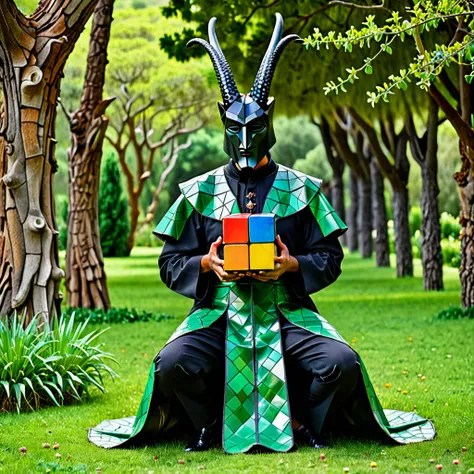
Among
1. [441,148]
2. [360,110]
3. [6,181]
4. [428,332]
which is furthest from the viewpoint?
[441,148]

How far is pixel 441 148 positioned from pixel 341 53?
Answer: 24887mm

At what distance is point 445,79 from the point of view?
12492 mm

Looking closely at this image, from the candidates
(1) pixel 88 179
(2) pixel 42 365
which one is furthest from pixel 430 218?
(2) pixel 42 365

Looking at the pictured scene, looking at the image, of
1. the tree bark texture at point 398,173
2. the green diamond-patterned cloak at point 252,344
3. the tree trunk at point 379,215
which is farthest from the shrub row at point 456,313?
the tree trunk at point 379,215

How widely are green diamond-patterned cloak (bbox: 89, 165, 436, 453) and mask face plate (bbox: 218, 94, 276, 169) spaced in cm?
34

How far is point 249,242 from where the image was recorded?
562cm

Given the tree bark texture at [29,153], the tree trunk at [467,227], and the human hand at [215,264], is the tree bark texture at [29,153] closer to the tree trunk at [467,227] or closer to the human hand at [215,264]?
the human hand at [215,264]

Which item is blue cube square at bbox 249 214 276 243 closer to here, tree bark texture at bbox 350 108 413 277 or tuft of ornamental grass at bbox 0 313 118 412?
tuft of ornamental grass at bbox 0 313 118 412

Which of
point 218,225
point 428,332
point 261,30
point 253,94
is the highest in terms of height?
point 261,30

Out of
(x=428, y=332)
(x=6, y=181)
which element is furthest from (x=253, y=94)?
(x=428, y=332)

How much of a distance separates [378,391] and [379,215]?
642 inches

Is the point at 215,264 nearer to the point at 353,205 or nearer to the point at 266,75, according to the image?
the point at 266,75

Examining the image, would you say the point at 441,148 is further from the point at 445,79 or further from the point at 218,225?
the point at 218,225

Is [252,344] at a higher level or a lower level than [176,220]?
lower
